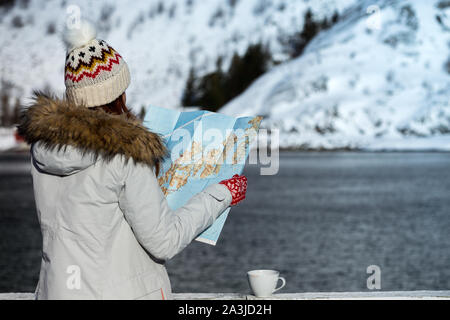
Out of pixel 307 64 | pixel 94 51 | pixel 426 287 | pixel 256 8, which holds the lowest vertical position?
pixel 426 287

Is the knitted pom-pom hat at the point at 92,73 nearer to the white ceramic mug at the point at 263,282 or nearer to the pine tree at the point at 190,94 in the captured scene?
the white ceramic mug at the point at 263,282

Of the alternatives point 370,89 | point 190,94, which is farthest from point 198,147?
point 190,94

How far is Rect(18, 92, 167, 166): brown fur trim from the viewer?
102 inches

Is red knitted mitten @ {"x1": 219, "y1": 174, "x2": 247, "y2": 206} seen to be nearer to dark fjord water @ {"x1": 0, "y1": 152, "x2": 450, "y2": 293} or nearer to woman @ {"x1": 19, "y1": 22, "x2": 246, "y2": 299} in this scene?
woman @ {"x1": 19, "y1": 22, "x2": 246, "y2": 299}

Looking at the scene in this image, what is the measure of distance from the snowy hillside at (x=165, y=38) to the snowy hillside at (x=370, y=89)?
24494 millimetres

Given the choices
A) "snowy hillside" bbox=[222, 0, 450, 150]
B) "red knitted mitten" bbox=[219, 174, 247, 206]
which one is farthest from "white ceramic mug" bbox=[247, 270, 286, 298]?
"snowy hillside" bbox=[222, 0, 450, 150]

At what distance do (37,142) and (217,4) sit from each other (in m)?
190

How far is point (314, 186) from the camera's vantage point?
144ft

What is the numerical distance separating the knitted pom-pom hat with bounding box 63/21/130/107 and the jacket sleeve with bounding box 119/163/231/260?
0.32 m

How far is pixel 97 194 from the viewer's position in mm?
2623

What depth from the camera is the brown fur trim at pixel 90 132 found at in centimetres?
260

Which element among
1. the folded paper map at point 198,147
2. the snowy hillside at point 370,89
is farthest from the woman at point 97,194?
the snowy hillside at point 370,89
